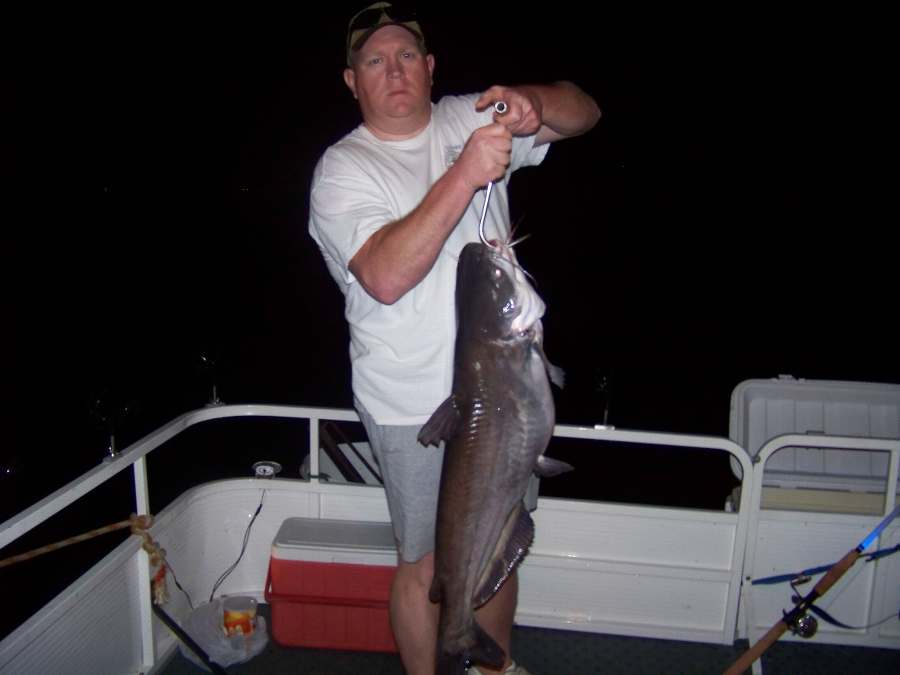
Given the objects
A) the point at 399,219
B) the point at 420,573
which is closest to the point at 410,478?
the point at 420,573

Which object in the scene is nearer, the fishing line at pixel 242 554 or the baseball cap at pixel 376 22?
the baseball cap at pixel 376 22

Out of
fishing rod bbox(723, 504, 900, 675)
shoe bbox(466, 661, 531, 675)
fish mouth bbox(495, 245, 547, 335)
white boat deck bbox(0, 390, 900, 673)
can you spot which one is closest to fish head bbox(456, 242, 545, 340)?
fish mouth bbox(495, 245, 547, 335)

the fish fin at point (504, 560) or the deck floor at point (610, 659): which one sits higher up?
the fish fin at point (504, 560)

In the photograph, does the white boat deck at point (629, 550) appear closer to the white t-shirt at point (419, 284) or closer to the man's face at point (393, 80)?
the white t-shirt at point (419, 284)

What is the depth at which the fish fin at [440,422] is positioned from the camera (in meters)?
1.97

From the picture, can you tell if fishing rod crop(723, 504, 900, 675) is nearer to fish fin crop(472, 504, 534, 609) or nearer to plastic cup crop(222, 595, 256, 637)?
fish fin crop(472, 504, 534, 609)

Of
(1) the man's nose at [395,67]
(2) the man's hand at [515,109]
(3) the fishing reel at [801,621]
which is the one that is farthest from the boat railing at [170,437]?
(1) the man's nose at [395,67]

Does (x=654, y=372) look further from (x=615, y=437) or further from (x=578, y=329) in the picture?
(x=615, y=437)

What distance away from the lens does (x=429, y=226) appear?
69.7 inches

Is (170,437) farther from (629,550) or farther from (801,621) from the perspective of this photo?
(801,621)

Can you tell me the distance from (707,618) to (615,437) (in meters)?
1.07

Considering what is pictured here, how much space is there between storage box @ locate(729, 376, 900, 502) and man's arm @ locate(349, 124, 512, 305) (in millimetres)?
2291

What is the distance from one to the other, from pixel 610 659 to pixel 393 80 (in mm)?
2789

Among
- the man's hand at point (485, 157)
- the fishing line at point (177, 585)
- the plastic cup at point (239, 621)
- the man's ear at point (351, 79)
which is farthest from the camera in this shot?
the plastic cup at point (239, 621)
